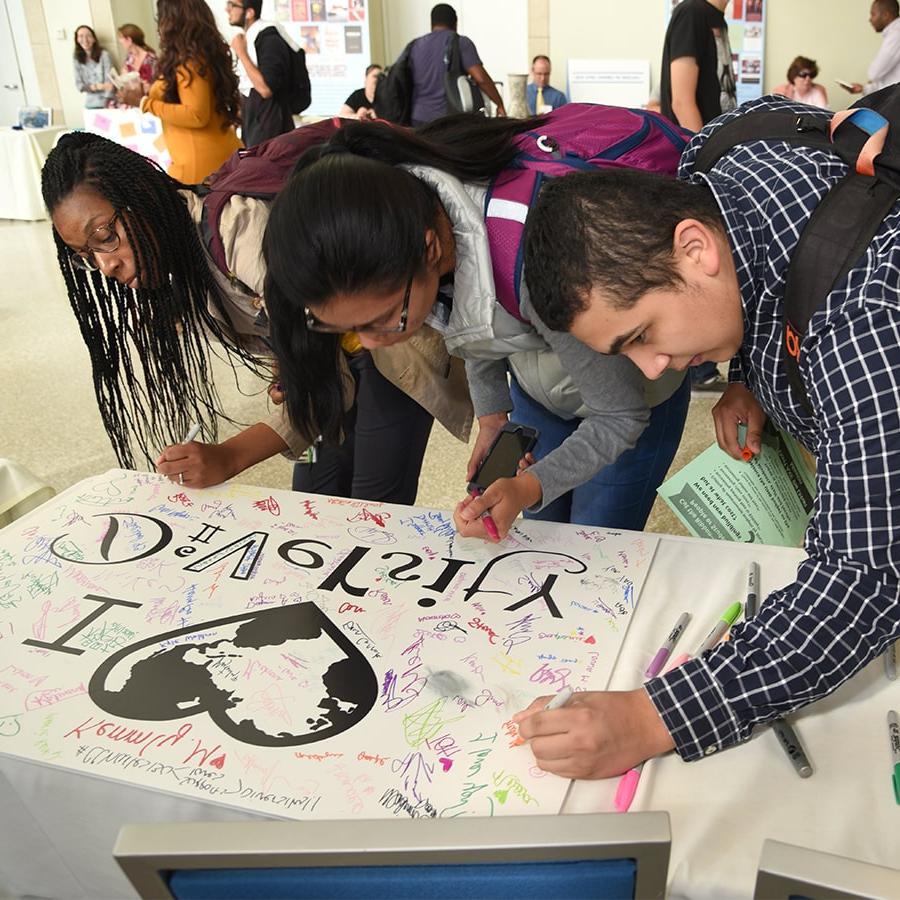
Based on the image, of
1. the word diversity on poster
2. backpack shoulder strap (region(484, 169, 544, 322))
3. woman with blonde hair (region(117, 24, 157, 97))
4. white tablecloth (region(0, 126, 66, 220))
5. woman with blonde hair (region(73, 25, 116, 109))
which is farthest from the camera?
woman with blonde hair (region(73, 25, 116, 109))

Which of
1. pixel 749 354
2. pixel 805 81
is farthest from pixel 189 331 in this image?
pixel 805 81

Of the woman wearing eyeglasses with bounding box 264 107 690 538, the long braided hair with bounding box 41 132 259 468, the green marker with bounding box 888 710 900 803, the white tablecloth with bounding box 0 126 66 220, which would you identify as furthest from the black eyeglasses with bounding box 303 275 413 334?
the white tablecloth with bounding box 0 126 66 220

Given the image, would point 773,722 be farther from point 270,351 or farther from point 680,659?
point 270,351

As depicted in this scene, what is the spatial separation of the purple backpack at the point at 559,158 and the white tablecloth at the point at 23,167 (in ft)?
20.1

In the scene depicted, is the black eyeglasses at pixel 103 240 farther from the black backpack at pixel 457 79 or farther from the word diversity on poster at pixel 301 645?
the black backpack at pixel 457 79

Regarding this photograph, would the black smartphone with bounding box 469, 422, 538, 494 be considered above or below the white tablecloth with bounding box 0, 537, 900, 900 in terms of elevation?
above

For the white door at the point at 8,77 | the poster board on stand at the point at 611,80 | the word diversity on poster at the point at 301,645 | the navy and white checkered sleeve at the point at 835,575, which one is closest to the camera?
the navy and white checkered sleeve at the point at 835,575

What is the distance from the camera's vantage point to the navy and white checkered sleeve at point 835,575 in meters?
0.63

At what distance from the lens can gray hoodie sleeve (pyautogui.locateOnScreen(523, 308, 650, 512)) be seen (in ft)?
3.44

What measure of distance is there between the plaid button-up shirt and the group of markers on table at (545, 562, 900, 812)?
0.11 feet

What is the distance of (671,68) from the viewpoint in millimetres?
2715

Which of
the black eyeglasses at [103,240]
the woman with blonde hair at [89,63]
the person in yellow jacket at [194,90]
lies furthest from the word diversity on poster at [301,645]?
the woman with blonde hair at [89,63]

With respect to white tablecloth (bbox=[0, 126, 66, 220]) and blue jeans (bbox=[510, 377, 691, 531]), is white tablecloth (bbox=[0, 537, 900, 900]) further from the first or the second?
white tablecloth (bbox=[0, 126, 66, 220])

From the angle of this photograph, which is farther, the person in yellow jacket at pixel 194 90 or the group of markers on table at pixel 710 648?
the person in yellow jacket at pixel 194 90
